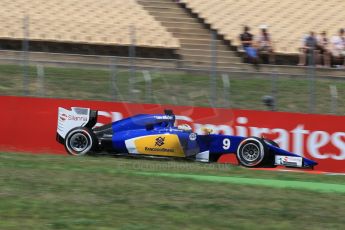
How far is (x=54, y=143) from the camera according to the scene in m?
13.8

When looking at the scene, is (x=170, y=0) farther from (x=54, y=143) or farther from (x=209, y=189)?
(x=209, y=189)

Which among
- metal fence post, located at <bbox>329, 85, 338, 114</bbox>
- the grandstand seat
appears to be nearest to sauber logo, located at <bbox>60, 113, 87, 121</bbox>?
metal fence post, located at <bbox>329, 85, 338, 114</bbox>

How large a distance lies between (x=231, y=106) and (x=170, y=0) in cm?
914

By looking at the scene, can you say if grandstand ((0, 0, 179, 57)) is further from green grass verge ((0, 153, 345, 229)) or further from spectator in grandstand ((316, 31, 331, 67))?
green grass verge ((0, 153, 345, 229))

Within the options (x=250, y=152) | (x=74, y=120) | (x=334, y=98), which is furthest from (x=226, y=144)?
(x=334, y=98)

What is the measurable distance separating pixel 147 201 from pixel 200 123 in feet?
23.0

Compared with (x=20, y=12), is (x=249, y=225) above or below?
below

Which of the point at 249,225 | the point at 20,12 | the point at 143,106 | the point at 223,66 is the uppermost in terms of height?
the point at 20,12

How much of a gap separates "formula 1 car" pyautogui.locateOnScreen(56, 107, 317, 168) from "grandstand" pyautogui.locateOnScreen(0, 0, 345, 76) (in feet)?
11.2

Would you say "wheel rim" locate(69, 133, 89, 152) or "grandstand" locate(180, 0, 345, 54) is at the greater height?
"grandstand" locate(180, 0, 345, 54)

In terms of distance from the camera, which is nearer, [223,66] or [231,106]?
[231,106]

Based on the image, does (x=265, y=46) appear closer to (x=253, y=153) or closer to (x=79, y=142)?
(x=253, y=153)

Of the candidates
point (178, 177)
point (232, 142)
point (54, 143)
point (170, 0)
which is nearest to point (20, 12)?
point (170, 0)

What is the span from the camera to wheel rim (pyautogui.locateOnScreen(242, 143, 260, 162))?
38.1ft
